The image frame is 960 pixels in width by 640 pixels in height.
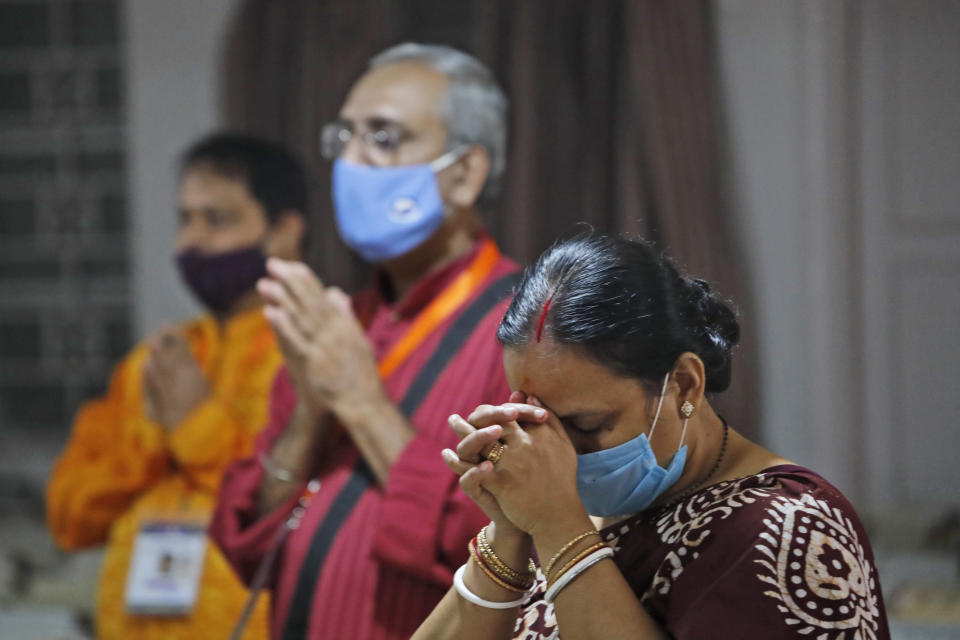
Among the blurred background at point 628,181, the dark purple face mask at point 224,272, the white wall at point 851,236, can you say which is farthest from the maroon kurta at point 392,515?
the white wall at point 851,236

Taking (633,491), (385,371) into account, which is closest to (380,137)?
(385,371)

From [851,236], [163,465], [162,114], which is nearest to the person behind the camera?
[163,465]

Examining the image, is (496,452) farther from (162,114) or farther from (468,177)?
(162,114)

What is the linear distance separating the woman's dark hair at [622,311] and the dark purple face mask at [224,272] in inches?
55.6

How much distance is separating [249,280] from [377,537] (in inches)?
41.5

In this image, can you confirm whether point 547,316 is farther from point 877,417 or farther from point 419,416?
point 877,417

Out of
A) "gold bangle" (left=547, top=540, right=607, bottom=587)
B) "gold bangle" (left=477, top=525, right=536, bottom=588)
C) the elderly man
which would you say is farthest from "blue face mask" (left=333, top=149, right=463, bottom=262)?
"gold bangle" (left=547, top=540, right=607, bottom=587)

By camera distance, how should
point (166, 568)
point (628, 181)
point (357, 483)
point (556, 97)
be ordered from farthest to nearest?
point (556, 97) < point (628, 181) < point (166, 568) < point (357, 483)

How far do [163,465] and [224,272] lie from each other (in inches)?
17.1

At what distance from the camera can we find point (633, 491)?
3.81 feet

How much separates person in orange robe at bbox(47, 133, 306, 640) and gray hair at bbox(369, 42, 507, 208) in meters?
0.68

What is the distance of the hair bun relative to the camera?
3.82 feet

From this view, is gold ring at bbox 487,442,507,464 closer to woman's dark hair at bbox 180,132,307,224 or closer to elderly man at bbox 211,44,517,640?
elderly man at bbox 211,44,517,640

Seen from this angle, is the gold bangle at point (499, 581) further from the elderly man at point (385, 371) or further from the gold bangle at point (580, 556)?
the elderly man at point (385, 371)
